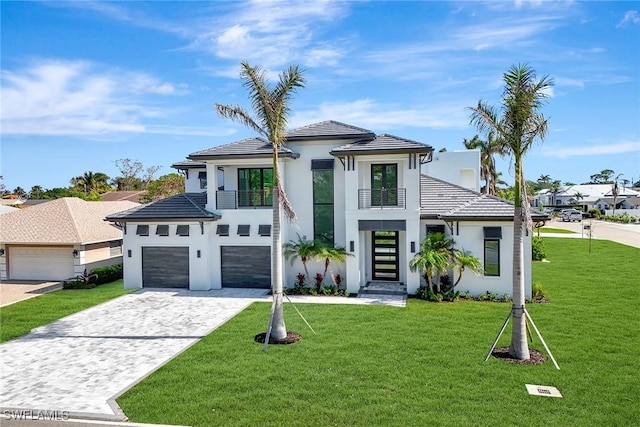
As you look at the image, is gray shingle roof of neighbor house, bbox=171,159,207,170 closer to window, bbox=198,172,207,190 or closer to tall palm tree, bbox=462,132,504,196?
window, bbox=198,172,207,190

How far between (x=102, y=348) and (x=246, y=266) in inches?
302

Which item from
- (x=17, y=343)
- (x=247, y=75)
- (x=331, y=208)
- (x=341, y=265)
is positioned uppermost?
(x=247, y=75)

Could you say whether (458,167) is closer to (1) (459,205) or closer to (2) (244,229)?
(1) (459,205)

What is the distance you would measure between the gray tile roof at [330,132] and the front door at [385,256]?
14.6 ft

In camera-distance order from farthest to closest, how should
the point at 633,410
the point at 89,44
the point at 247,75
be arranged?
the point at 89,44
the point at 247,75
the point at 633,410

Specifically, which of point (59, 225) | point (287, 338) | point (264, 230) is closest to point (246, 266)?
point (264, 230)

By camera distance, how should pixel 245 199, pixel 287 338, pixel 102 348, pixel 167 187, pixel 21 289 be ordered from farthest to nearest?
1. pixel 167 187
2. pixel 21 289
3. pixel 245 199
4. pixel 287 338
5. pixel 102 348

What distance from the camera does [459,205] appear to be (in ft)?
53.4

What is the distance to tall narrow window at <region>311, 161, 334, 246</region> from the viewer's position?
1745cm

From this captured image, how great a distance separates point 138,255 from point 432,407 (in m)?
15.3

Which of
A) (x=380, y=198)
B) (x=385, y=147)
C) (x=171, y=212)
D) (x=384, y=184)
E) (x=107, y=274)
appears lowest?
(x=107, y=274)

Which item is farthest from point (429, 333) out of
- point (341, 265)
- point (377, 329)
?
point (341, 265)

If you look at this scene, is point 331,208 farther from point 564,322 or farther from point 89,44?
point 89,44

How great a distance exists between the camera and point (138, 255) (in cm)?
1819
